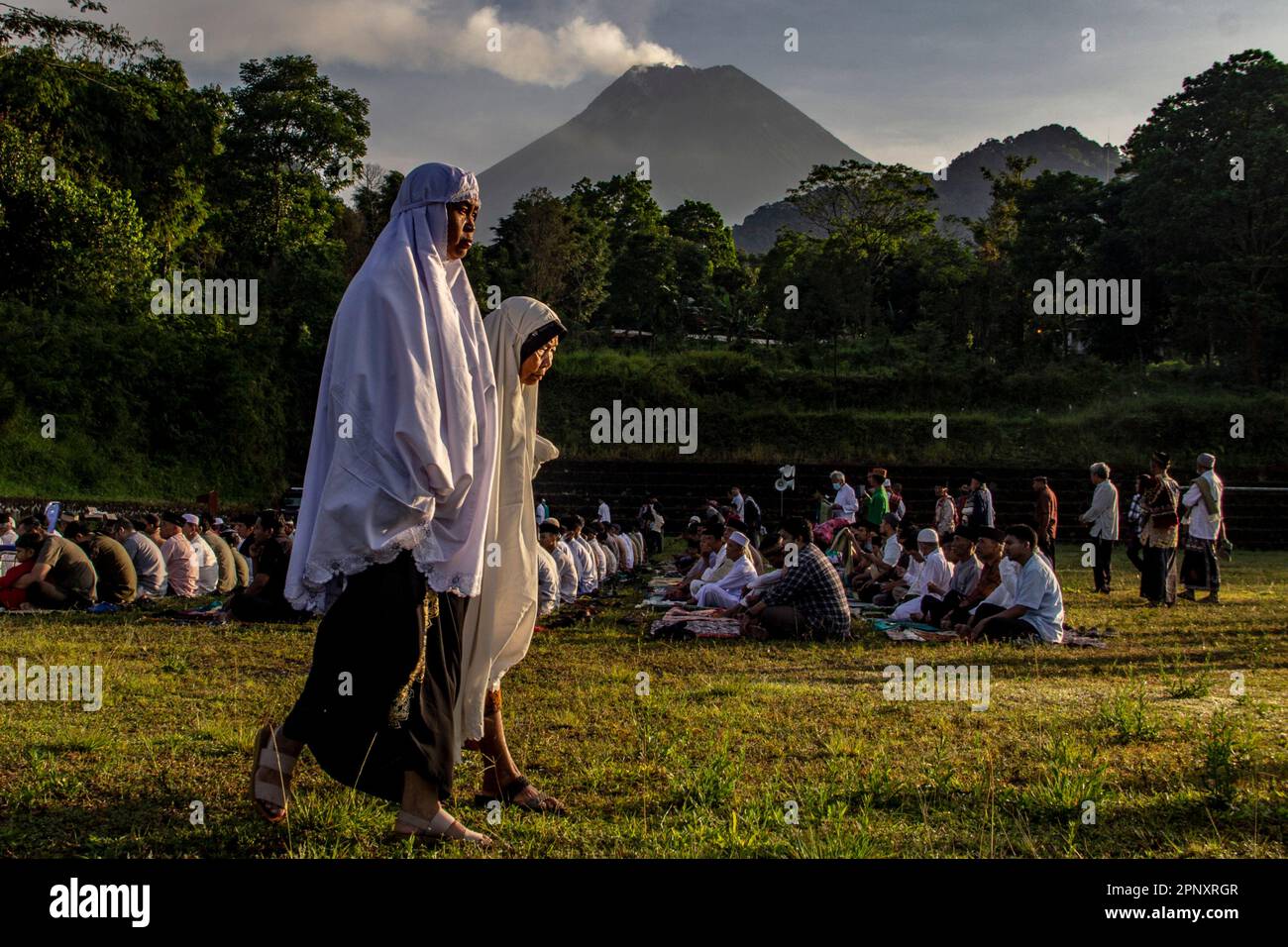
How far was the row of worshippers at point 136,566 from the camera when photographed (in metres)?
8.43

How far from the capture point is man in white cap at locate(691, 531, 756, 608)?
912 centimetres

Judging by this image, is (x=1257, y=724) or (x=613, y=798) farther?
(x=1257, y=724)

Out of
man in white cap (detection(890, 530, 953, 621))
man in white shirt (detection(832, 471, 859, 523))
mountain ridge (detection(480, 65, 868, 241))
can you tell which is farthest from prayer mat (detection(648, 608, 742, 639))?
mountain ridge (detection(480, 65, 868, 241))

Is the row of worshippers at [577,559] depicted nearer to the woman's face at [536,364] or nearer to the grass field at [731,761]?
the grass field at [731,761]

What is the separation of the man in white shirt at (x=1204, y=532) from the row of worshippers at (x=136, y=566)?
28.5 feet

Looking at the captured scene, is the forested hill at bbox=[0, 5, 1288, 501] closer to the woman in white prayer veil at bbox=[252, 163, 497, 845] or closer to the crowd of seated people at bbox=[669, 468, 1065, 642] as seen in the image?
the crowd of seated people at bbox=[669, 468, 1065, 642]

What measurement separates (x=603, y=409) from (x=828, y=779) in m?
26.1

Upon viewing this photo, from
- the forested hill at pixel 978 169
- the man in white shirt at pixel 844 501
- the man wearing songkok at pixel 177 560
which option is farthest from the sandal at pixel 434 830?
the forested hill at pixel 978 169

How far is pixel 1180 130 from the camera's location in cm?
3109

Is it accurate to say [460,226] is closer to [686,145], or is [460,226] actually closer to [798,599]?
[798,599]

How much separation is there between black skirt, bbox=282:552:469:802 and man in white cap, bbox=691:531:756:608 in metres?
6.36
